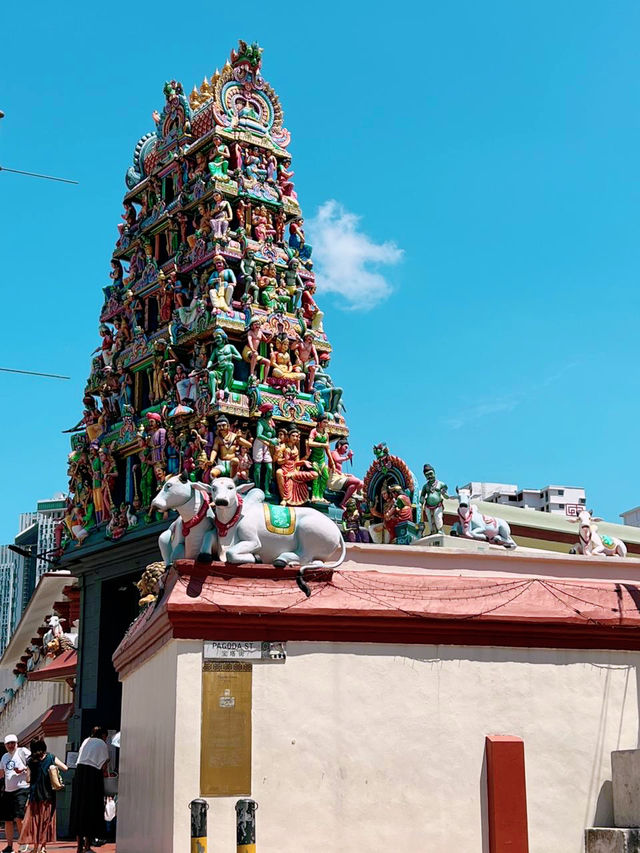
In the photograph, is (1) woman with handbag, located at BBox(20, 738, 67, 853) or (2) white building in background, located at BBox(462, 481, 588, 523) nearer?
(1) woman with handbag, located at BBox(20, 738, 67, 853)

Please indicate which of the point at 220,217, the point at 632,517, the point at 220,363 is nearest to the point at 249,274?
the point at 220,217

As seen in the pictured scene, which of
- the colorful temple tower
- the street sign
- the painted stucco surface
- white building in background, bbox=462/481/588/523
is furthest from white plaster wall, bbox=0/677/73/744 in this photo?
white building in background, bbox=462/481/588/523

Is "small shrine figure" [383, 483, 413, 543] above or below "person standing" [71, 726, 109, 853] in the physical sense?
above

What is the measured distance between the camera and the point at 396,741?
1148 cm

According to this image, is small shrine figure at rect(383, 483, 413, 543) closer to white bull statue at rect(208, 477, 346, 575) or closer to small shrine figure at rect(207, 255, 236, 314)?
small shrine figure at rect(207, 255, 236, 314)

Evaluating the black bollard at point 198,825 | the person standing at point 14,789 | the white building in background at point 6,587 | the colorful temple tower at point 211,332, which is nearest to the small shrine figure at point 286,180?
the colorful temple tower at point 211,332

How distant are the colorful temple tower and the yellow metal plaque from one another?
1491cm

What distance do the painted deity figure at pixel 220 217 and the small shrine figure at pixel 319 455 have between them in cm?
510

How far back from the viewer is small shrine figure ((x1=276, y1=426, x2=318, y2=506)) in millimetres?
26734

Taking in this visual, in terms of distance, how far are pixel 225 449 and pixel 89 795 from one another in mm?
10684

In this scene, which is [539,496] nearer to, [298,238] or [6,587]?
[298,238]

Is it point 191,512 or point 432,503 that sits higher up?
point 432,503

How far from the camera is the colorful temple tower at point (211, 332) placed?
2672cm

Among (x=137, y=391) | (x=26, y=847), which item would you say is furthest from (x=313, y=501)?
(x=26, y=847)
